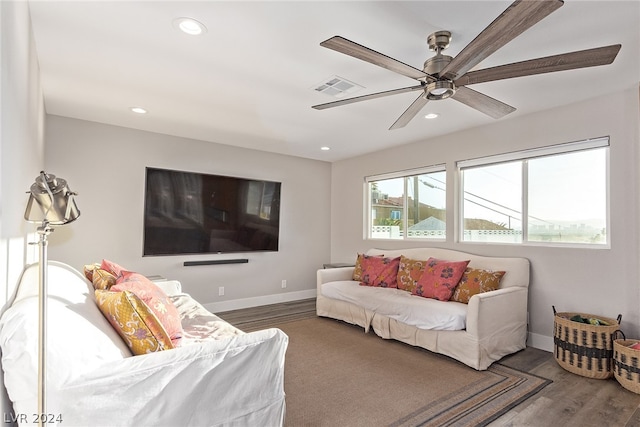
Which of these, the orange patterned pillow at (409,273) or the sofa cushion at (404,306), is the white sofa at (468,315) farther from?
the orange patterned pillow at (409,273)

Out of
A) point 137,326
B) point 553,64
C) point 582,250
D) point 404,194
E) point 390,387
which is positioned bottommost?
point 390,387

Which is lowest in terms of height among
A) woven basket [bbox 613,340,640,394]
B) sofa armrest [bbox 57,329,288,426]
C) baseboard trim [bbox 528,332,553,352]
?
baseboard trim [bbox 528,332,553,352]

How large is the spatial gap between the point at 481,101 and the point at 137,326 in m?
2.44

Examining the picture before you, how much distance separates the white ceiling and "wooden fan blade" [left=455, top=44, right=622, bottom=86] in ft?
0.95

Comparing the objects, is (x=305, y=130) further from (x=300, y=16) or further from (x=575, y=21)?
(x=575, y=21)

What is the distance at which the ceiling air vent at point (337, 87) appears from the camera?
2705 mm

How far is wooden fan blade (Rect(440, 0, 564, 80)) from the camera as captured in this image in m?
1.35

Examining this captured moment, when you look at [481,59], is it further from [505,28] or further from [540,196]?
[540,196]

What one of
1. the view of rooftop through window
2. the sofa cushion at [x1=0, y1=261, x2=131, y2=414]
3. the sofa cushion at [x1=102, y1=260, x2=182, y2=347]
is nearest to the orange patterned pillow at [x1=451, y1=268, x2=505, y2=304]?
the view of rooftop through window

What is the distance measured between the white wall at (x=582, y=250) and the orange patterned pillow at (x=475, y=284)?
0.44 m

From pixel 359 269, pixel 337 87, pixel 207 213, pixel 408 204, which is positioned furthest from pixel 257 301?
pixel 337 87

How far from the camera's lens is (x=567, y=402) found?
90.7 inches

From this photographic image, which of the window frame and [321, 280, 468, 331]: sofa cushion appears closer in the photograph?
[321, 280, 468, 331]: sofa cushion

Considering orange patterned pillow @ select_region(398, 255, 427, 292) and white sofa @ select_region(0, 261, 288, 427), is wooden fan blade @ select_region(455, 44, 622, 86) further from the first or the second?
orange patterned pillow @ select_region(398, 255, 427, 292)
